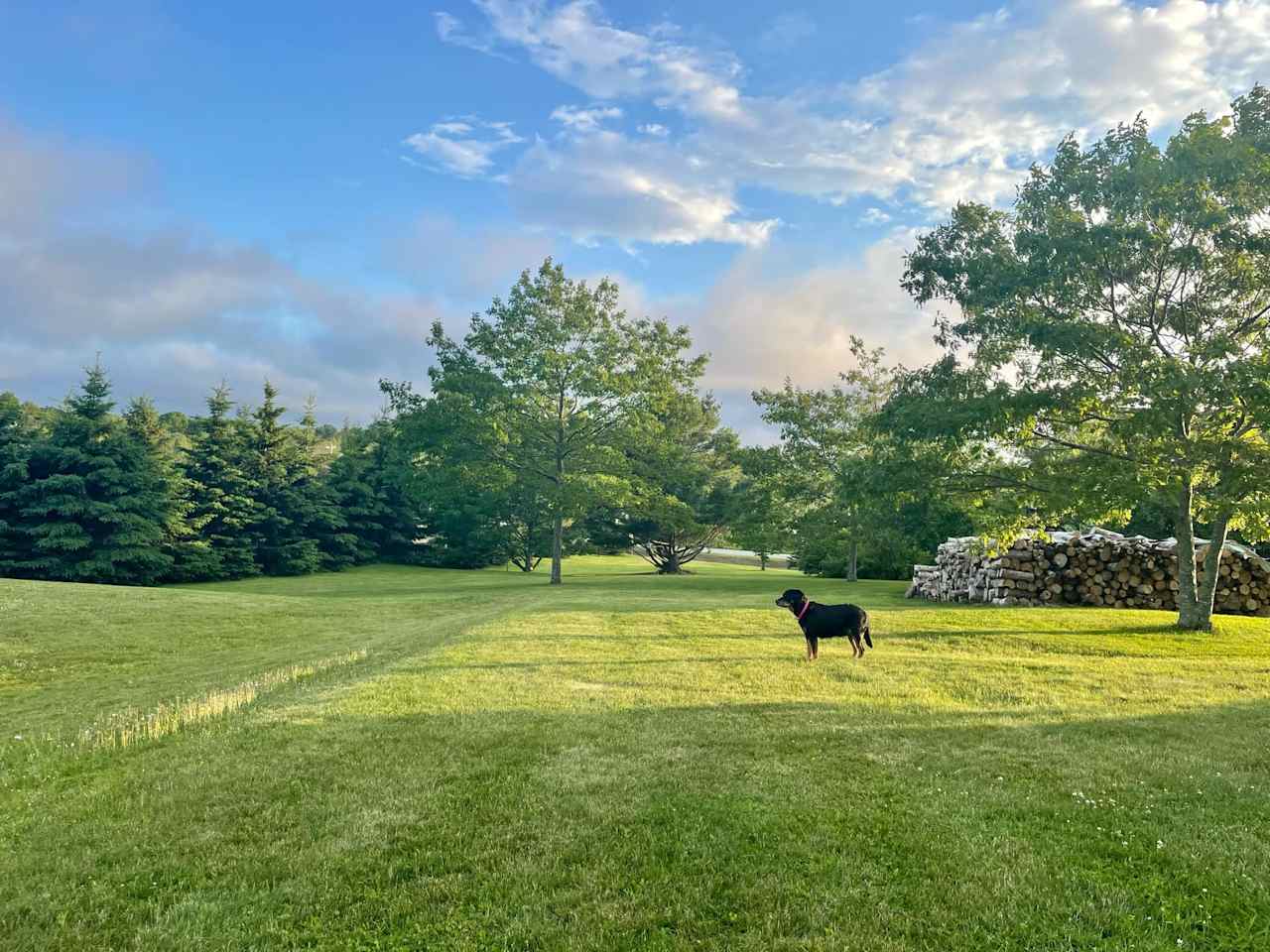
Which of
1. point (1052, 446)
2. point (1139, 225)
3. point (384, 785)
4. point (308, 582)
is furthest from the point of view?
point (308, 582)

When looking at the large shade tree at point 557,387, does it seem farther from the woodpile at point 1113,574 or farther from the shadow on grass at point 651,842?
the shadow on grass at point 651,842

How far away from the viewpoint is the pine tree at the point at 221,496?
123 feet

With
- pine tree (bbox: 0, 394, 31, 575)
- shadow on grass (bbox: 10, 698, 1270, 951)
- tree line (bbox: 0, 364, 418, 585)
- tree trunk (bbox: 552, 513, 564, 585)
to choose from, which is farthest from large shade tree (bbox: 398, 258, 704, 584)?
shadow on grass (bbox: 10, 698, 1270, 951)

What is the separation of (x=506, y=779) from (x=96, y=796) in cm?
313

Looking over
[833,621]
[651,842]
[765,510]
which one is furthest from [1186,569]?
[765,510]

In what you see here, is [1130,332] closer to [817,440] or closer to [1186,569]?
[1186,569]

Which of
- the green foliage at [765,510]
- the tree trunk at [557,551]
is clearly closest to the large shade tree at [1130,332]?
the green foliage at [765,510]

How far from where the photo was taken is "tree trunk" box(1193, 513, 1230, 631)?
15.3m

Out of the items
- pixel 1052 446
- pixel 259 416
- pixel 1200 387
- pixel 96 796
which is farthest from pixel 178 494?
pixel 1200 387

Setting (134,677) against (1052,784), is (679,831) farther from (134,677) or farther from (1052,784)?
(134,677)

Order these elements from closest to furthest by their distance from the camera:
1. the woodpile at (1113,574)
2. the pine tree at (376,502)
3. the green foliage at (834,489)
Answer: the woodpile at (1113,574)
the green foliage at (834,489)
the pine tree at (376,502)

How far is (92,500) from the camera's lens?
32094 millimetres

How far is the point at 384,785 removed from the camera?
5.45 metres

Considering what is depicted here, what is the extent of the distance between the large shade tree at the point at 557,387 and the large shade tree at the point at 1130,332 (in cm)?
1682
